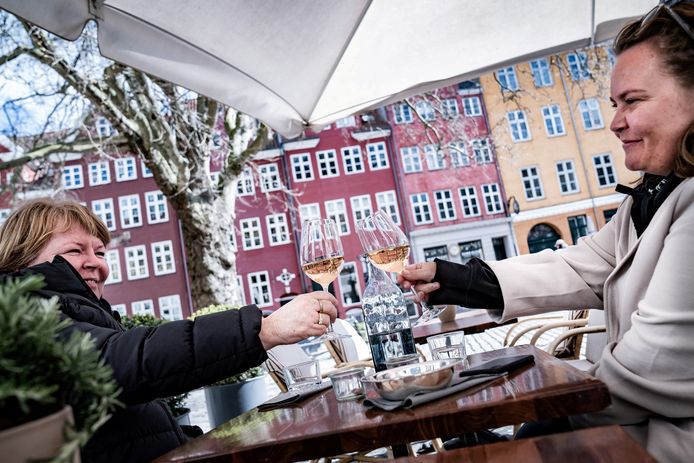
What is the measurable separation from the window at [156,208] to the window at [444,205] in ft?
47.5

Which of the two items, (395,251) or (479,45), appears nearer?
(395,251)

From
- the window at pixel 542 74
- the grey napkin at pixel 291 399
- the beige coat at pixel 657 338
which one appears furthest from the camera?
the window at pixel 542 74

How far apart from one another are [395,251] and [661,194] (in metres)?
0.81

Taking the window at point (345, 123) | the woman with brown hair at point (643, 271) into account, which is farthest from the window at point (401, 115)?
the woman with brown hair at point (643, 271)

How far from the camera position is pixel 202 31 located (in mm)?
2637

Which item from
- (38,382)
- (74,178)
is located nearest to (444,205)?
(74,178)

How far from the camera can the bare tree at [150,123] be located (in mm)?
9109

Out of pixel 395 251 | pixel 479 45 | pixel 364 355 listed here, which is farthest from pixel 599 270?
pixel 364 355

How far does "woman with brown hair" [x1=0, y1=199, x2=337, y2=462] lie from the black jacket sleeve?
0.62 meters

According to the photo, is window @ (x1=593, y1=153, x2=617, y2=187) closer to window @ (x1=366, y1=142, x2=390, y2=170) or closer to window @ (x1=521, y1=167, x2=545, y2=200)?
window @ (x1=521, y1=167, x2=545, y2=200)

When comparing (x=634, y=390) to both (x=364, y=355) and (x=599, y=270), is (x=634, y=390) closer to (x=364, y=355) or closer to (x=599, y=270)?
(x=599, y=270)

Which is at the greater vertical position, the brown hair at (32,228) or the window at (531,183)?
the window at (531,183)

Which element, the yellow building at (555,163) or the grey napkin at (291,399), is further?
the yellow building at (555,163)

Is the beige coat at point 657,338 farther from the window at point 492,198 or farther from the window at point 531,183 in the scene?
the window at point 531,183
